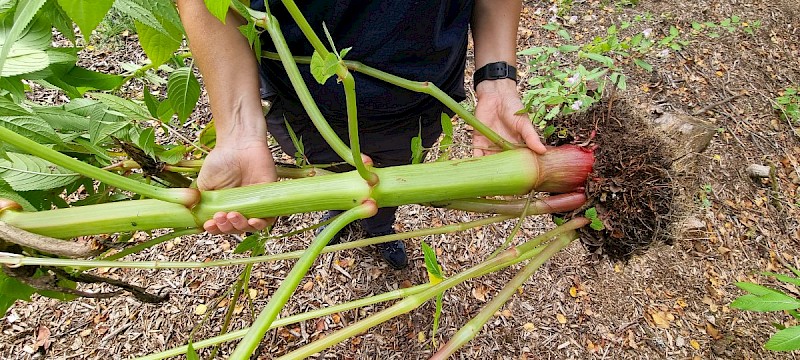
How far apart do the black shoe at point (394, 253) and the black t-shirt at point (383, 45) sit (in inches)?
32.9

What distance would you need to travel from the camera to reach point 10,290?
0.92 m

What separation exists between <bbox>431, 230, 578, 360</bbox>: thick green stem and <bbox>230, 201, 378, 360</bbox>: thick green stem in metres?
0.31

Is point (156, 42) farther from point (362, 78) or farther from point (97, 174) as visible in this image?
point (362, 78)

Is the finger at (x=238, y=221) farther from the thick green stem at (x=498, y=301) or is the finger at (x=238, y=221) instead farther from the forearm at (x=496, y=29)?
the forearm at (x=496, y=29)

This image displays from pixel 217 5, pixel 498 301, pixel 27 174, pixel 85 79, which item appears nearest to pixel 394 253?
pixel 498 301

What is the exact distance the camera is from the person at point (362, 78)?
1030 mm

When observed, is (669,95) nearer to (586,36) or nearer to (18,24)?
(586,36)

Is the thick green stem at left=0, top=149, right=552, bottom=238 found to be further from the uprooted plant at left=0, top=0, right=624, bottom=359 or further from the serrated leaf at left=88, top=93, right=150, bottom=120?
the serrated leaf at left=88, top=93, right=150, bottom=120

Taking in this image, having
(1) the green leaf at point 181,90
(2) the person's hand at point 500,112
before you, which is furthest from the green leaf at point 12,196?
(2) the person's hand at point 500,112

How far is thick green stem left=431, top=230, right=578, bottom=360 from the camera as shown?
0.95m

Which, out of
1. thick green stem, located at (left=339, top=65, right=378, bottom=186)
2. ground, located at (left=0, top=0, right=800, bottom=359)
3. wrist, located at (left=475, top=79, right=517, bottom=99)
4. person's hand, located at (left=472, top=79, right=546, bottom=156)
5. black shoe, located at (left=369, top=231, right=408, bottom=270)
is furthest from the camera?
black shoe, located at (left=369, top=231, right=408, bottom=270)

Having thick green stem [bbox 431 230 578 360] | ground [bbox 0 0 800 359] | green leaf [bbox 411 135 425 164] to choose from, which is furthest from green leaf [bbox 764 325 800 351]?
green leaf [bbox 411 135 425 164]

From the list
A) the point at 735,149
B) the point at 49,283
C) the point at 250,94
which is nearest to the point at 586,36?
the point at 735,149

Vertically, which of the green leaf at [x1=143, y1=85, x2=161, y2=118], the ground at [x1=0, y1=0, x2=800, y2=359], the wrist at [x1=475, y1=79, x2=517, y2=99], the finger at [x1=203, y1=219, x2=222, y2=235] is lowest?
the ground at [x1=0, y1=0, x2=800, y2=359]
